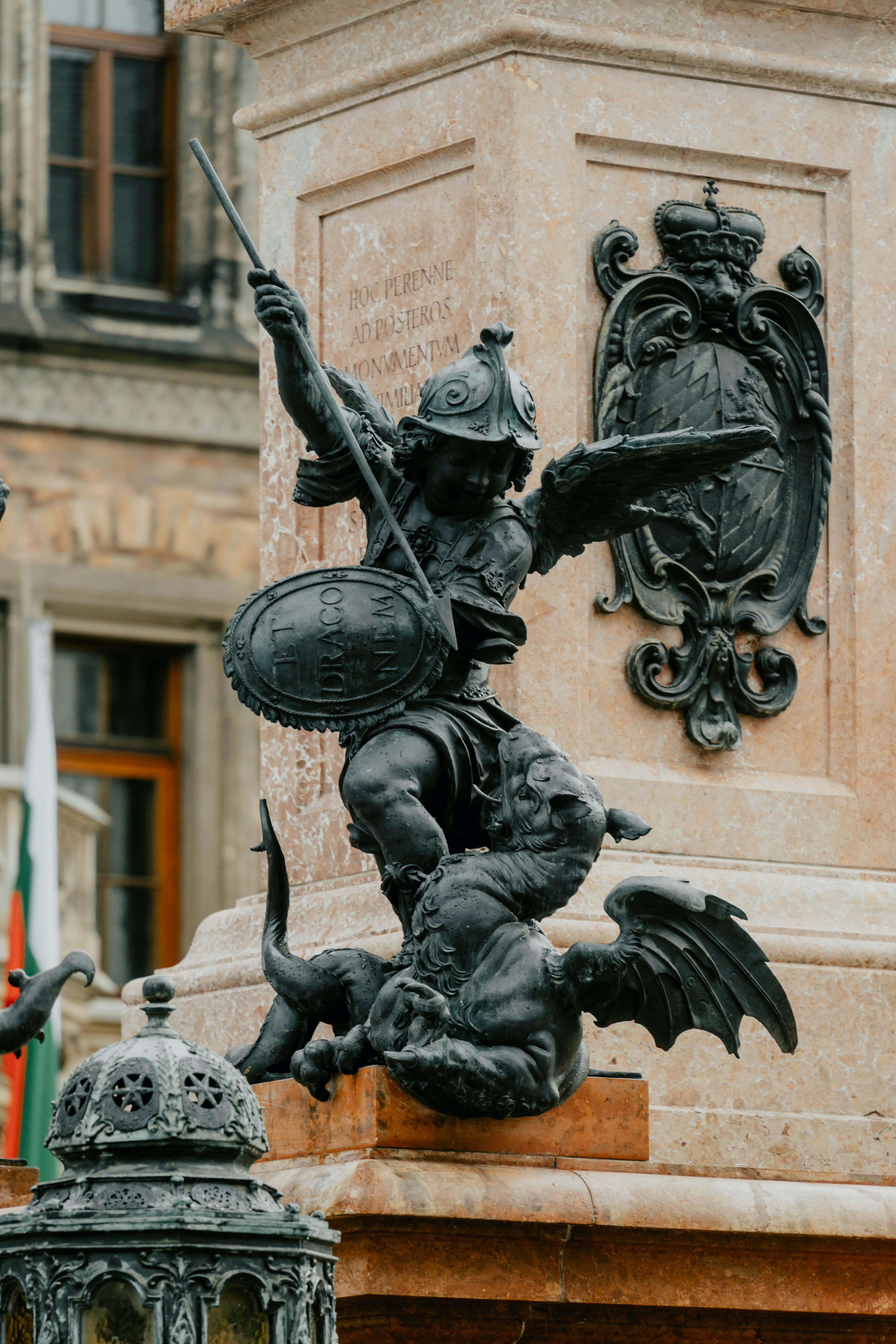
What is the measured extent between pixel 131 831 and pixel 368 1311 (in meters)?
17.7

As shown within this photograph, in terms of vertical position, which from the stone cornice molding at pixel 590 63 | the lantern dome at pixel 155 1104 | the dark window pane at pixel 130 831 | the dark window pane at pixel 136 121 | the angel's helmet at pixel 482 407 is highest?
the dark window pane at pixel 136 121

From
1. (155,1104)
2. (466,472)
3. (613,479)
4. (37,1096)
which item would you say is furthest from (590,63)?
(37,1096)

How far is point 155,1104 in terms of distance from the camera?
5742 millimetres

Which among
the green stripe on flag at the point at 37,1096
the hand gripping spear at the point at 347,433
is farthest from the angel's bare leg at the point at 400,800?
the green stripe on flag at the point at 37,1096

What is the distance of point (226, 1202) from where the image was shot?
5629 mm

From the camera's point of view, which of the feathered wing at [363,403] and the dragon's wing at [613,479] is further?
the feathered wing at [363,403]

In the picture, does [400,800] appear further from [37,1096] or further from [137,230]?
[137,230]

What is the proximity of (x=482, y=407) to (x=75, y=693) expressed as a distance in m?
17.3

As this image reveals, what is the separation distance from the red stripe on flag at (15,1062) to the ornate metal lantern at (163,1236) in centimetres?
648

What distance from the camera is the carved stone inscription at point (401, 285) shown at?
10195mm

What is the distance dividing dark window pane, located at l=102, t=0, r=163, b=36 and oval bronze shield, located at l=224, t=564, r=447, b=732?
18.9m

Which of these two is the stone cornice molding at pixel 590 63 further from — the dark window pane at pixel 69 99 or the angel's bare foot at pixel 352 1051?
the dark window pane at pixel 69 99

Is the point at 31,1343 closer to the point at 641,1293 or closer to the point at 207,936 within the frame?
the point at 641,1293

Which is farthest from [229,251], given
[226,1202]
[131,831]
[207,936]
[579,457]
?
[226,1202]
